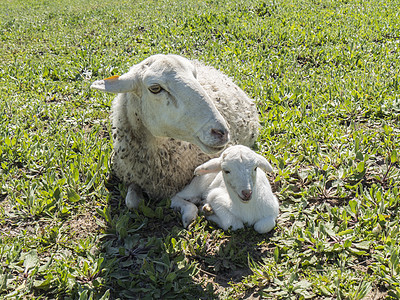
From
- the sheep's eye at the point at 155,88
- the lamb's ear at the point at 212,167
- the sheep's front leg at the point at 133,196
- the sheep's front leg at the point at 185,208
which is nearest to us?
the sheep's eye at the point at 155,88

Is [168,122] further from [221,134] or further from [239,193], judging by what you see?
[239,193]

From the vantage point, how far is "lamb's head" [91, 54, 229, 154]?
396 cm

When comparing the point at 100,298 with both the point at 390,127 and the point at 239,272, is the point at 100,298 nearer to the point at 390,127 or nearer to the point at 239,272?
the point at 239,272

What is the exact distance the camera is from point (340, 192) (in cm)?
468

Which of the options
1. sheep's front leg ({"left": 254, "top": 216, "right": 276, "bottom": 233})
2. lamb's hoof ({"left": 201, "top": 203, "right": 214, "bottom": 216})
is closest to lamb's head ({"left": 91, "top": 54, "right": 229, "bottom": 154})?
lamb's hoof ({"left": 201, "top": 203, "right": 214, "bottom": 216})

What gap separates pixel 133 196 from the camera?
15.9 feet

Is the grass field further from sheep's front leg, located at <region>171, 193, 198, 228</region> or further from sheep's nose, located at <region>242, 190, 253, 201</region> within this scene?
sheep's nose, located at <region>242, 190, 253, 201</region>

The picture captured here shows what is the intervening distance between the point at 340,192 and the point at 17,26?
1035cm

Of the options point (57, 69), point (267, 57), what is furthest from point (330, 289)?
point (57, 69)

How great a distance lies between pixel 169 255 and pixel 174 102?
1456 millimetres

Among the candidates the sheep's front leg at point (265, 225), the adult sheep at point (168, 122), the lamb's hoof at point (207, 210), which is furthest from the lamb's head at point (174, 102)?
the sheep's front leg at point (265, 225)

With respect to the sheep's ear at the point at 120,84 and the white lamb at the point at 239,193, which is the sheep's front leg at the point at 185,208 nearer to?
the white lamb at the point at 239,193

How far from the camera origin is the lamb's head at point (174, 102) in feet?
13.0

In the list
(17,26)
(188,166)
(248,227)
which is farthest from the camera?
(17,26)
